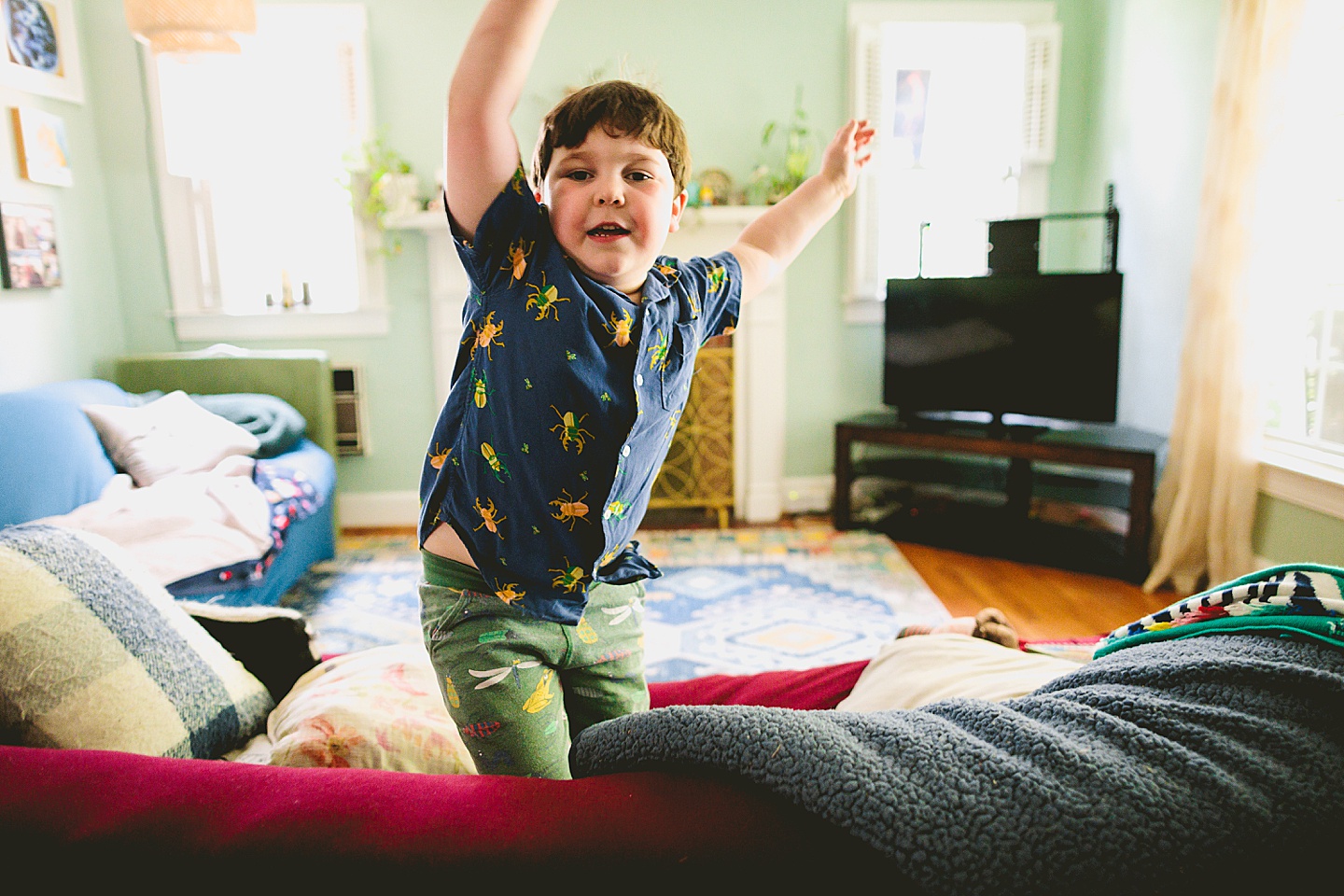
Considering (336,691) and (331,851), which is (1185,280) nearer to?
(336,691)

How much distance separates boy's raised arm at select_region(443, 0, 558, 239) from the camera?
82cm

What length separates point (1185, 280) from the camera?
10.7 ft

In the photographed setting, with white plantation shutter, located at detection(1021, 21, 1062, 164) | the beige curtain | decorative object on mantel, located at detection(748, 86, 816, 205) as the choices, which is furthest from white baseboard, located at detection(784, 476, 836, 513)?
white plantation shutter, located at detection(1021, 21, 1062, 164)

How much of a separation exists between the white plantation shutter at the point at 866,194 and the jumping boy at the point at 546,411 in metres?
3.09

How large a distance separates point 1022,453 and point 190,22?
3370 mm

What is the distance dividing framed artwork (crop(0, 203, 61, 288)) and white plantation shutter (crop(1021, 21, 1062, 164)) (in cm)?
422

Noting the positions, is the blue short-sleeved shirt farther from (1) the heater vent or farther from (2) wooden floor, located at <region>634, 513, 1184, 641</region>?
(1) the heater vent

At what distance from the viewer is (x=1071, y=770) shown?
528 mm

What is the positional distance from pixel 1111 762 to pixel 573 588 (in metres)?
0.64

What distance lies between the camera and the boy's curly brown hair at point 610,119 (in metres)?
0.98

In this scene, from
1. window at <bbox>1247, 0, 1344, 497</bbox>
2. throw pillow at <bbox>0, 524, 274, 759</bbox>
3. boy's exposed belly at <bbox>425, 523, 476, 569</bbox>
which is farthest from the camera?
window at <bbox>1247, 0, 1344, 497</bbox>

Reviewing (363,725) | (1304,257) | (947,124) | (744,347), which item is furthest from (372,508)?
(1304,257)

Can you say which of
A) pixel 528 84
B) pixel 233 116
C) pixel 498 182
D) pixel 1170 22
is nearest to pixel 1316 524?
pixel 1170 22

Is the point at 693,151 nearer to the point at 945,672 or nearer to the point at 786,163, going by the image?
the point at 786,163
